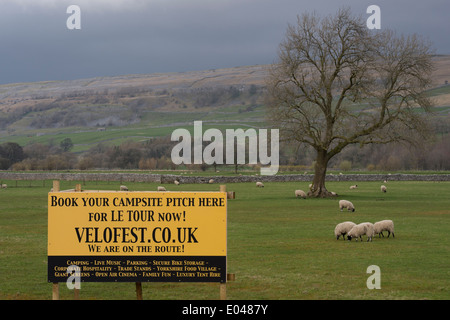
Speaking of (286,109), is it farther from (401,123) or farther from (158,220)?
(158,220)

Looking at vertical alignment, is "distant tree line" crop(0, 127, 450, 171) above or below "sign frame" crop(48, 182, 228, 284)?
below

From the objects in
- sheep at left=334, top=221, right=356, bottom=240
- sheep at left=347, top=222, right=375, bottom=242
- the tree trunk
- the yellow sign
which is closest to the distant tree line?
the tree trunk

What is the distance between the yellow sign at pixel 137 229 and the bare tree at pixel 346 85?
3995 centimetres

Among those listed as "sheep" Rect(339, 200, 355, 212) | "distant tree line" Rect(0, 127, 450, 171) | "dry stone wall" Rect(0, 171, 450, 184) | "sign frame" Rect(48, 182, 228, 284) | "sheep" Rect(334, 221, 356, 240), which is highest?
"sign frame" Rect(48, 182, 228, 284)

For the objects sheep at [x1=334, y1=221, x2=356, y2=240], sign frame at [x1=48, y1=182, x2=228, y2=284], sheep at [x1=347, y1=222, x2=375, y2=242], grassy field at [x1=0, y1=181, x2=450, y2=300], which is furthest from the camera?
sheep at [x1=334, y1=221, x2=356, y2=240]

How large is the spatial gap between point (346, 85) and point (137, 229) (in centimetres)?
4315

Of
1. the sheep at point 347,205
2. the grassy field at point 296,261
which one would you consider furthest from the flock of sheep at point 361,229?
the sheep at point 347,205

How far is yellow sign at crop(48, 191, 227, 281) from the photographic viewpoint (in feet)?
40.2

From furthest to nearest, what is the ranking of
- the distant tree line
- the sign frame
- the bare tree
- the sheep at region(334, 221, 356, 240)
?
the distant tree line, the bare tree, the sheep at region(334, 221, 356, 240), the sign frame

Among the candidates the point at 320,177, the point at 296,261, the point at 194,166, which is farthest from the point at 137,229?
the point at 194,166

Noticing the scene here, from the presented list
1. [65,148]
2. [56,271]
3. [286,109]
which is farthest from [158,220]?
[65,148]

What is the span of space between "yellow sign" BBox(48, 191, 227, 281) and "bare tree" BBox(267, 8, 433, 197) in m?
39.9

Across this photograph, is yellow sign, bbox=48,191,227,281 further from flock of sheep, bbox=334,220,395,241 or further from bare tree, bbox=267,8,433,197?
bare tree, bbox=267,8,433,197
